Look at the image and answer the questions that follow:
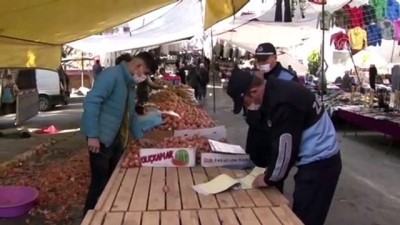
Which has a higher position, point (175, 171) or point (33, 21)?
point (33, 21)

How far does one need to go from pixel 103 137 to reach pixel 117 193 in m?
1.74

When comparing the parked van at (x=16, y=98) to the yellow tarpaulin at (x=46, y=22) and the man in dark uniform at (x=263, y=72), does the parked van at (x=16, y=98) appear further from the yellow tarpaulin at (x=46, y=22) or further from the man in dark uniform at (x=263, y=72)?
the man in dark uniform at (x=263, y=72)

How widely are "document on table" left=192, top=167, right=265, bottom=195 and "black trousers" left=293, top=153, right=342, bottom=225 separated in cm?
32

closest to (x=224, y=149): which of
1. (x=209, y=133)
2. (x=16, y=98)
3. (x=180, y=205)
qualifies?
(x=209, y=133)

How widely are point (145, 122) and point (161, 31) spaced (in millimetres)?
9044

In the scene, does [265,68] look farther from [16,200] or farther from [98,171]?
[16,200]

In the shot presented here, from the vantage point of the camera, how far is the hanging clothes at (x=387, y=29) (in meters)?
17.6

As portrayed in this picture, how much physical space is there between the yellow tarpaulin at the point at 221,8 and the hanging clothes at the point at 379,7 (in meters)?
7.95

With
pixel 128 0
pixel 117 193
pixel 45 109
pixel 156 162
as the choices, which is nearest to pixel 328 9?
pixel 128 0

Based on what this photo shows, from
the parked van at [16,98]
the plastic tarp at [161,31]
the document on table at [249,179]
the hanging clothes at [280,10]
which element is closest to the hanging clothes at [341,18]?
the plastic tarp at [161,31]

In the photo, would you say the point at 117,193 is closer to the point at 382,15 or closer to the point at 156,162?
the point at 156,162

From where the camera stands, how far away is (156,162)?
4250mm

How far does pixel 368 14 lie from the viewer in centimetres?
1717

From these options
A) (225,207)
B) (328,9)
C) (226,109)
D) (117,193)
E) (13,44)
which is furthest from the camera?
(226,109)
